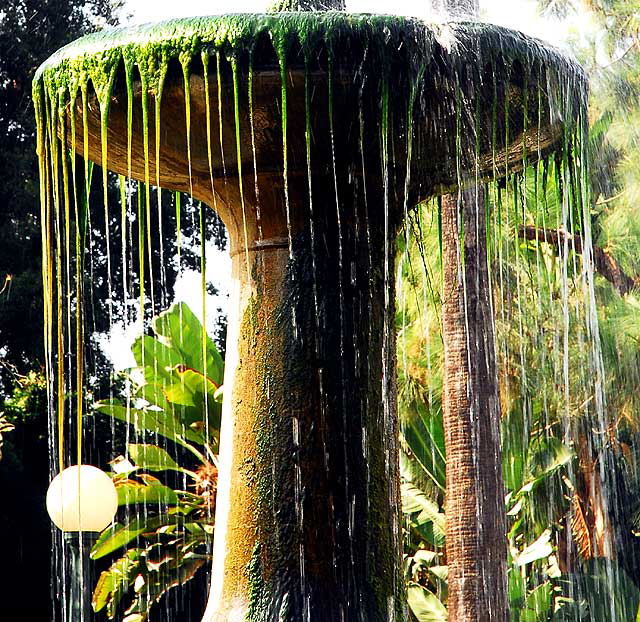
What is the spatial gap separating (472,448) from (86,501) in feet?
13.5

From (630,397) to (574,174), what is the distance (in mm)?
7904

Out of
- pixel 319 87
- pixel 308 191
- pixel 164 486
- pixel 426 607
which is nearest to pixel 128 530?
pixel 164 486

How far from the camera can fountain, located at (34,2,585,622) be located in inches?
164

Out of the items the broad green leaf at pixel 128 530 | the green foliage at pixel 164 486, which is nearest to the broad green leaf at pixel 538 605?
the green foliage at pixel 164 486

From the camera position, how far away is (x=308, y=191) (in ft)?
14.9

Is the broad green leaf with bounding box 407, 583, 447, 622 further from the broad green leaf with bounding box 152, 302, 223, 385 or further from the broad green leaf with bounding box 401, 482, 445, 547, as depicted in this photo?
the broad green leaf with bounding box 152, 302, 223, 385

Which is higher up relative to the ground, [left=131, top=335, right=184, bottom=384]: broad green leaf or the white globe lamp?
[left=131, top=335, right=184, bottom=384]: broad green leaf

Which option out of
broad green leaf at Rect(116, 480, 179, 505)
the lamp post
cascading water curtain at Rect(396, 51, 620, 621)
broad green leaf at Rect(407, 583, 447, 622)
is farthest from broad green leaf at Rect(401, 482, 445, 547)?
the lamp post

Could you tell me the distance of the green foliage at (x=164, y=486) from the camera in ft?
45.9

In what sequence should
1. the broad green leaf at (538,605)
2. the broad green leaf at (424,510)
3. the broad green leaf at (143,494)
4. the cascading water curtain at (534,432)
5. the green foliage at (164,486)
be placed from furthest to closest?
the green foliage at (164,486) < the broad green leaf at (143,494) < the broad green leaf at (424,510) < the broad green leaf at (538,605) < the cascading water curtain at (534,432)

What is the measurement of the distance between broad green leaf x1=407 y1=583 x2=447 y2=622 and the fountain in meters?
8.21

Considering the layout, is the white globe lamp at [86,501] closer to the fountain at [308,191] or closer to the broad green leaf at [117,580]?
the fountain at [308,191]

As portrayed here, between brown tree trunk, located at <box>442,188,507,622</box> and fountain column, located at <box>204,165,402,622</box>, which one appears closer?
fountain column, located at <box>204,165,402,622</box>

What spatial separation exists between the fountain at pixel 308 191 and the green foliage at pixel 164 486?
9164mm
